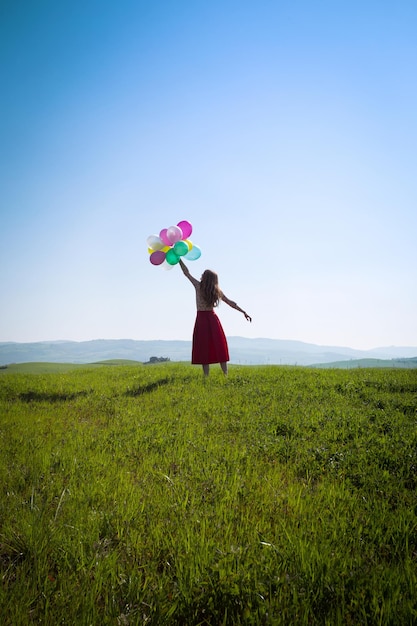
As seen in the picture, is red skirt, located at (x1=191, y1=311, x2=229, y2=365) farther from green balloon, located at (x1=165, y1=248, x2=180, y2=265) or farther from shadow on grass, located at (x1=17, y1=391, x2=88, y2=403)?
shadow on grass, located at (x1=17, y1=391, x2=88, y2=403)

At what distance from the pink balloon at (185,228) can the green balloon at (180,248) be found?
0.42 m

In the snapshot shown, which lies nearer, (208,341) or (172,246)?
(208,341)

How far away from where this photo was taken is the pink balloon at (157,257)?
1140 cm

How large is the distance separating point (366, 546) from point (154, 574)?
147cm

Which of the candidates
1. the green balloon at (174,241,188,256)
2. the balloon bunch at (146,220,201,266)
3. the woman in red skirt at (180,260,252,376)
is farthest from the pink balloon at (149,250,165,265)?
the woman in red skirt at (180,260,252,376)

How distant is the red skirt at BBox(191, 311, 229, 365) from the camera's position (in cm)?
1067

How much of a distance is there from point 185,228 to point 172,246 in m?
0.72

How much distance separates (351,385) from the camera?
344 inches

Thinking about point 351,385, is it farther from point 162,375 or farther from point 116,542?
point 116,542

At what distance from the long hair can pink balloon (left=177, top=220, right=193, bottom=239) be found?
1.54m

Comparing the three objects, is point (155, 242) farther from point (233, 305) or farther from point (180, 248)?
point (233, 305)

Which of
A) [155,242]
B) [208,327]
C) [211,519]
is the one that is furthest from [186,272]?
[211,519]

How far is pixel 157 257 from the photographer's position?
37.4 ft

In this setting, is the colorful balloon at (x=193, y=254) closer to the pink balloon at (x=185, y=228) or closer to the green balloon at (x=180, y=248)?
the green balloon at (x=180, y=248)
